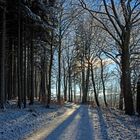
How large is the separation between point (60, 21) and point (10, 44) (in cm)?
572

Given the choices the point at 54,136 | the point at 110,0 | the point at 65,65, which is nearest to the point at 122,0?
the point at 110,0

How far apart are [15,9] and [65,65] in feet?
121

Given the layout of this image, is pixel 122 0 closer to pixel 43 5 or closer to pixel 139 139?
pixel 43 5

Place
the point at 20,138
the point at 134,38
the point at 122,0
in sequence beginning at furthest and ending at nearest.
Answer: the point at 134,38 → the point at 122,0 → the point at 20,138

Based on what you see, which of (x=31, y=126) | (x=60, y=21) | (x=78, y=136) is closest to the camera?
(x=78, y=136)

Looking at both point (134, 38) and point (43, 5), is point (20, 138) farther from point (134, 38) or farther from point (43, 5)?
point (134, 38)

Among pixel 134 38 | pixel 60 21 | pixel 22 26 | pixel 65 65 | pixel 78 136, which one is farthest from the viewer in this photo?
pixel 65 65

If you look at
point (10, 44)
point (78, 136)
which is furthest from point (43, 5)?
point (78, 136)

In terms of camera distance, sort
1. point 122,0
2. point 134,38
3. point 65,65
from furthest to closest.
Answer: point 65,65
point 134,38
point 122,0

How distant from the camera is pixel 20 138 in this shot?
1212 centimetres

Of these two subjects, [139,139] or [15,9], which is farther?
[15,9]

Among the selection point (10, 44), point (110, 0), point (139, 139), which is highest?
point (110, 0)

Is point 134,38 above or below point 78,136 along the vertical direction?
above

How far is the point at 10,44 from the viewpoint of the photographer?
35.0 m
